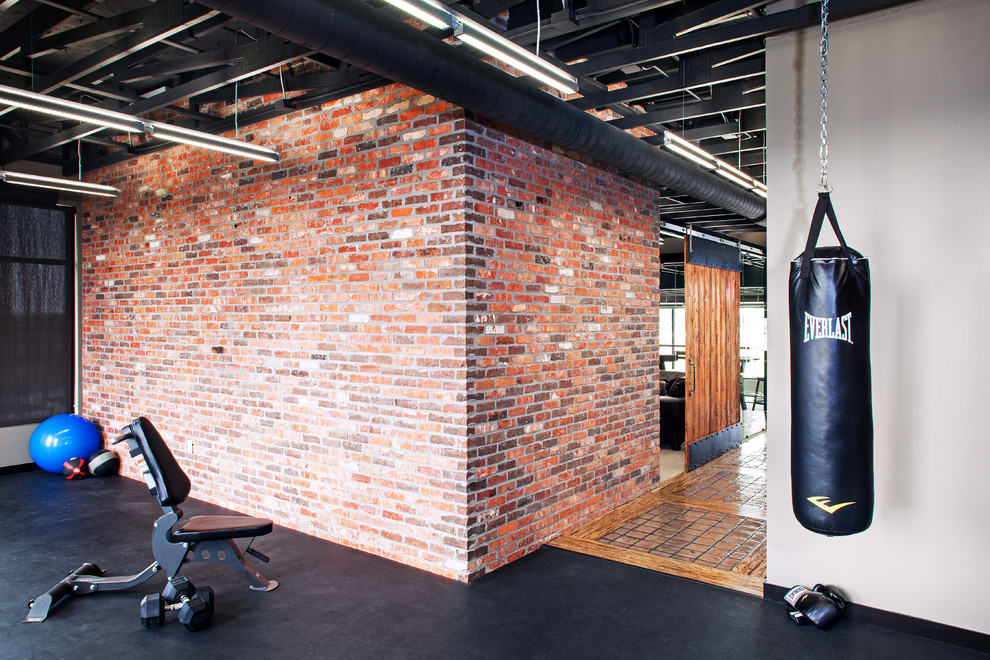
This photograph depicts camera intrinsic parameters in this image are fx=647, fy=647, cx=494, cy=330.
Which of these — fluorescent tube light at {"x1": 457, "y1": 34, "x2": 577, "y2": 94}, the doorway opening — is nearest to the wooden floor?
the doorway opening

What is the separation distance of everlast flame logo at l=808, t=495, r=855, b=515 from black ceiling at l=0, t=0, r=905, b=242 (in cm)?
235

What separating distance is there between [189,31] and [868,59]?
3.98m

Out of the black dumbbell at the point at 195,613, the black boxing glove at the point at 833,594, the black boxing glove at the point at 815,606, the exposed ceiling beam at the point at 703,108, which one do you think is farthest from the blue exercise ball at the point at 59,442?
the black boxing glove at the point at 833,594

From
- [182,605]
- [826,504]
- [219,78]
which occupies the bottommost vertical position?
[182,605]

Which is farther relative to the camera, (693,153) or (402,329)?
(693,153)

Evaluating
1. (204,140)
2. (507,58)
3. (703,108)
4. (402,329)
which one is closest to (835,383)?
(507,58)

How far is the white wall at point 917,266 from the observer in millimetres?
3121

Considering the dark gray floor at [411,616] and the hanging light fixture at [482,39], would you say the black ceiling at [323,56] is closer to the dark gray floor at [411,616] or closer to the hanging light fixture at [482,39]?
the hanging light fixture at [482,39]

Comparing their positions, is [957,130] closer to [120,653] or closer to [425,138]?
[425,138]

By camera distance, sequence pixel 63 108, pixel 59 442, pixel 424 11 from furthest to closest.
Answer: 1. pixel 59 442
2. pixel 63 108
3. pixel 424 11

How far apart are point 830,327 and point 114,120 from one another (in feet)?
13.8

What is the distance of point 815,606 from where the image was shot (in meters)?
3.34

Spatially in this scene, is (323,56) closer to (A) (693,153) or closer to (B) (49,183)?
(A) (693,153)

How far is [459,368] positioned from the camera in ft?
12.9
